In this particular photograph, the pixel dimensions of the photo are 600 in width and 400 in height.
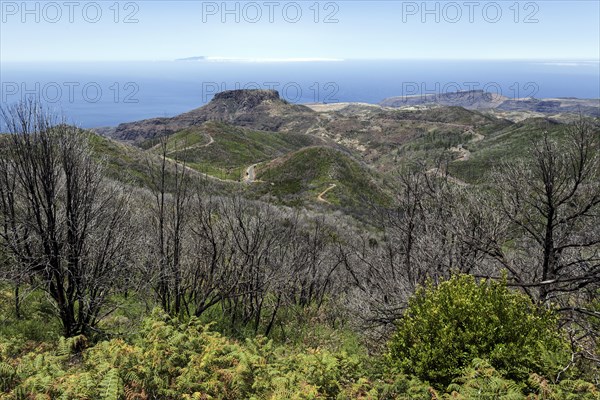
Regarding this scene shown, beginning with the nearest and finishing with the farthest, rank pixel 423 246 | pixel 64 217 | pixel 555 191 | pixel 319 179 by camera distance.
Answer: pixel 64 217, pixel 555 191, pixel 423 246, pixel 319 179

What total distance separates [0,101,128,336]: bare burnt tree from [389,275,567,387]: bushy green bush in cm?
826

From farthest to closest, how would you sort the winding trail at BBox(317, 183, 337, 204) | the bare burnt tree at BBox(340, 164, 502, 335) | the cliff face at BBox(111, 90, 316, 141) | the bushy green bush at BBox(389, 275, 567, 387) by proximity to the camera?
the cliff face at BBox(111, 90, 316, 141), the winding trail at BBox(317, 183, 337, 204), the bare burnt tree at BBox(340, 164, 502, 335), the bushy green bush at BBox(389, 275, 567, 387)

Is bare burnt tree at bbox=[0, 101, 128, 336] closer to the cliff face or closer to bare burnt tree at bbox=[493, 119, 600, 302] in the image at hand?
bare burnt tree at bbox=[493, 119, 600, 302]

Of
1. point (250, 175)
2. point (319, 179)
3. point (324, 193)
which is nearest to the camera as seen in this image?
point (324, 193)

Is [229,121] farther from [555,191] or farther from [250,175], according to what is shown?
[555,191]

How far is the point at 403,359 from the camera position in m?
Answer: 7.93

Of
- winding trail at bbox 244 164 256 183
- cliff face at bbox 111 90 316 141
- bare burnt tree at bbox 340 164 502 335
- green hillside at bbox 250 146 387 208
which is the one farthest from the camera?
cliff face at bbox 111 90 316 141

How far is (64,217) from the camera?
1005cm

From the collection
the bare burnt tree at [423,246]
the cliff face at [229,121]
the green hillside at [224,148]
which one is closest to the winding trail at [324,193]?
the green hillside at [224,148]

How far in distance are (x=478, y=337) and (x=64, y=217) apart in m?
10.4

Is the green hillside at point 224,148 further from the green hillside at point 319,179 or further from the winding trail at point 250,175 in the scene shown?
the green hillside at point 319,179

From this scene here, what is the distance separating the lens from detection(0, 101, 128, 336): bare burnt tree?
376 inches

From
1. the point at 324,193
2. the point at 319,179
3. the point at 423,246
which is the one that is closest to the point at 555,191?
the point at 423,246

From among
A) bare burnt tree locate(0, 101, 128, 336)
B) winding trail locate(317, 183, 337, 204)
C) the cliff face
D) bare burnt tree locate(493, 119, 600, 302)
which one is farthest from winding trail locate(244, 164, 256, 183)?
the cliff face
